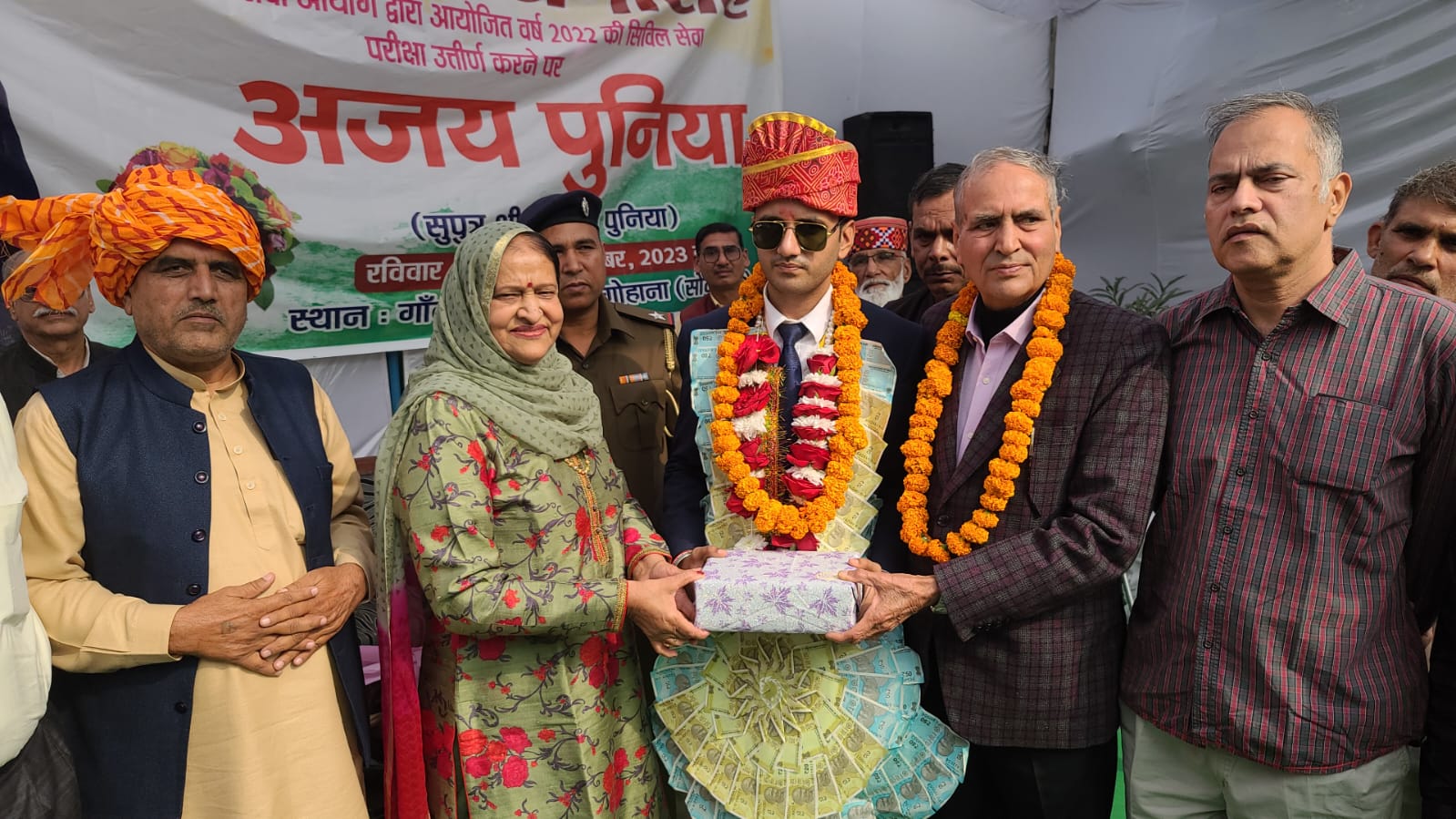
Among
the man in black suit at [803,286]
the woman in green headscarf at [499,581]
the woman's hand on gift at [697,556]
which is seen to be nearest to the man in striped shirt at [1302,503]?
the man in black suit at [803,286]

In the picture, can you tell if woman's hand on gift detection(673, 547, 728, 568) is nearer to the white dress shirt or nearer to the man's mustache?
the white dress shirt

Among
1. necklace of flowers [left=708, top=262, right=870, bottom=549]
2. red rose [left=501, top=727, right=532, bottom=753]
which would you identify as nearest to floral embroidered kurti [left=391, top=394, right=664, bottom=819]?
red rose [left=501, top=727, right=532, bottom=753]

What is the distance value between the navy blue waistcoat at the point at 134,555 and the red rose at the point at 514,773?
551mm

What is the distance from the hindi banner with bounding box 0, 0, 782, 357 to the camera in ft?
13.1

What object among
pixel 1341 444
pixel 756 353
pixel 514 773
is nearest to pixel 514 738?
pixel 514 773

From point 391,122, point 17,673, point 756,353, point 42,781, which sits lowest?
point 42,781

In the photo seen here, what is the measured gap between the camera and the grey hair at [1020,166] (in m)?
2.37

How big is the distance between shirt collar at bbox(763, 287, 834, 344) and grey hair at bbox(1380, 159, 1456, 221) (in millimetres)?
1986

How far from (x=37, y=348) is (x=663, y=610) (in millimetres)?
3094

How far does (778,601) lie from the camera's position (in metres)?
2.14

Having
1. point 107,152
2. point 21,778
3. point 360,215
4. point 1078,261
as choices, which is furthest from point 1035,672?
point 1078,261

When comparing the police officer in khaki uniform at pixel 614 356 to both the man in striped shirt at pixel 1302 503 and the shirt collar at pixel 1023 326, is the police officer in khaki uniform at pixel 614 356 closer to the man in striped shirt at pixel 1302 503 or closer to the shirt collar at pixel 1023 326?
the shirt collar at pixel 1023 326

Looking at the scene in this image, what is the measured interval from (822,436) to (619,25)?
12.4ft

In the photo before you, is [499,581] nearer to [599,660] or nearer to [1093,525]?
[599,660]
